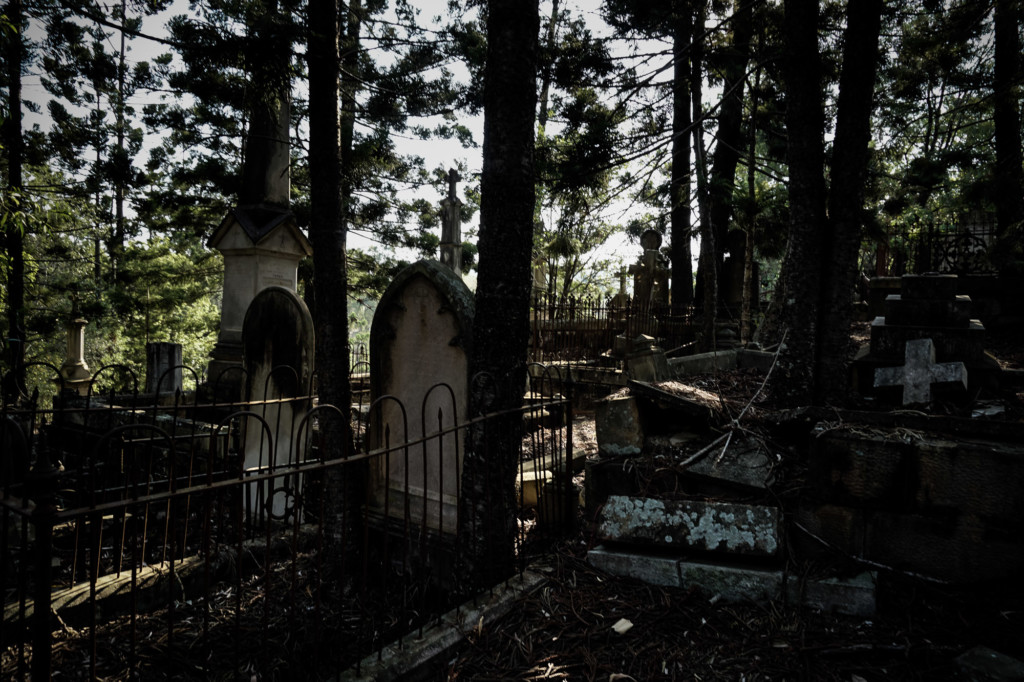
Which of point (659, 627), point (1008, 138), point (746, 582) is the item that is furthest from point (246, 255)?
point (1008, 138)

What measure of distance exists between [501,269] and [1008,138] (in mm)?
12378

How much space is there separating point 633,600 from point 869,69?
425cm

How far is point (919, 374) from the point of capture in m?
3.96

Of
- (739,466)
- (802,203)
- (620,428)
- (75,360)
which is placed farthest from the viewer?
(75,360)


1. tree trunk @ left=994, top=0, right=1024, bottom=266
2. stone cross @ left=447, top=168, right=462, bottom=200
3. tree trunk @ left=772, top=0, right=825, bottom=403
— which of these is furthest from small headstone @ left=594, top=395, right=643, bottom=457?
stone cross @ left=447, top=168, right=462, bottom=200

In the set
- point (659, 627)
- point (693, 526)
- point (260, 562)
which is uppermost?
point (693, 526)

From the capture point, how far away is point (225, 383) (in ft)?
24.5

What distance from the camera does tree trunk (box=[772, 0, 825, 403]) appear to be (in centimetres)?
429

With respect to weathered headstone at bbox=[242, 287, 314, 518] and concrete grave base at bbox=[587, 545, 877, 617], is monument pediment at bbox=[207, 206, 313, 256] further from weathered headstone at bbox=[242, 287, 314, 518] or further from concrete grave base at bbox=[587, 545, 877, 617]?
concrete grave base at bbox=[587, 545, 877, 617]

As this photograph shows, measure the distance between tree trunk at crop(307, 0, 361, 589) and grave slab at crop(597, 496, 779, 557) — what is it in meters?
2.09

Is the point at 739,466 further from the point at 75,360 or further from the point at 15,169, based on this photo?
the point at 15,169

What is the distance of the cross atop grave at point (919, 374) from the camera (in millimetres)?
3836

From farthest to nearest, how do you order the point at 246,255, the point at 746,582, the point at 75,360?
the point at 75,360 < the point at 246,255 < the point at 746,582

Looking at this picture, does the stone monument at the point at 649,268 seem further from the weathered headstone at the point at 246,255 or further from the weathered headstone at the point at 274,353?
the weathered headstone at the point at 274,353
